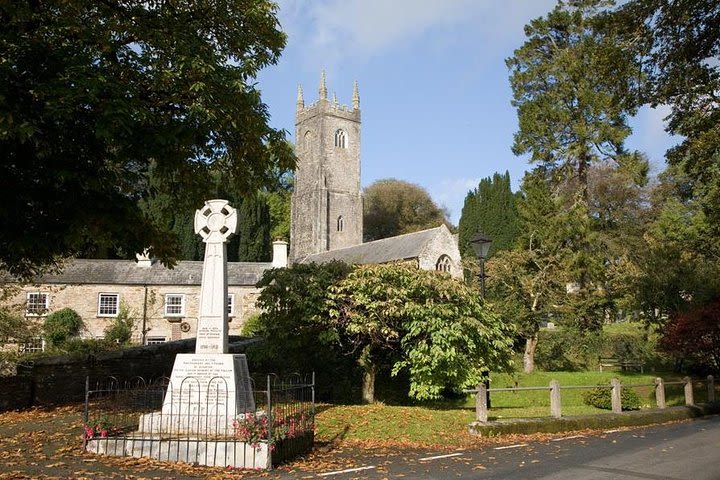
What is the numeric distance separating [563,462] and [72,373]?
512 inches

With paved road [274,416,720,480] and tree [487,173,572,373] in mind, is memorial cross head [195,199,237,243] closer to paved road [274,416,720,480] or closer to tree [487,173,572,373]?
paved road [274,416,720,480]

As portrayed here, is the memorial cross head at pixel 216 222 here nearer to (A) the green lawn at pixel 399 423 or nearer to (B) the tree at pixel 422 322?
(A) the green lawn at pixel 399 423

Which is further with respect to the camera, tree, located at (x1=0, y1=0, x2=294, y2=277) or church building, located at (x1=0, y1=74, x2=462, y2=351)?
church building, located at (x1=0, y1=74, x2=462, y2=351)

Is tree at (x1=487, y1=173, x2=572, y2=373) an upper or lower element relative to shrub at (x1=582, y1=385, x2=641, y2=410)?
upper

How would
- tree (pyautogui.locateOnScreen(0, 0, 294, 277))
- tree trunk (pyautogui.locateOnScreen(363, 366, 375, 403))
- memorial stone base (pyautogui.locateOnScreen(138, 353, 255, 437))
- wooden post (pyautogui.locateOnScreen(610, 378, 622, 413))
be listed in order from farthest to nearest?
tree trunk (pyautogui.locateOnScreen(363, 366, 375, 403)) < wooden post (pyautogui.locateOnScreen(610, 378, 622, 413)) < memorial stone base (pyautogui.locateOnScreen(138, 353, 255, 437)) < tree (pyautogui.locateOnScreen(0, 0, 294, 277))

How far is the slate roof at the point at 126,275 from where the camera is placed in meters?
36.1

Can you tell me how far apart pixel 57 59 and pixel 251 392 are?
21.0ft

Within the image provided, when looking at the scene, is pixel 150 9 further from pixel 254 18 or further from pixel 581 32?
pixel 581 32

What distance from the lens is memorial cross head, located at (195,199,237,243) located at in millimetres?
11367

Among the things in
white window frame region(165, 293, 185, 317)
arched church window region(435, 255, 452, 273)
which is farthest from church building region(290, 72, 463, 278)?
white window frame region(165, 293, 185, 317)

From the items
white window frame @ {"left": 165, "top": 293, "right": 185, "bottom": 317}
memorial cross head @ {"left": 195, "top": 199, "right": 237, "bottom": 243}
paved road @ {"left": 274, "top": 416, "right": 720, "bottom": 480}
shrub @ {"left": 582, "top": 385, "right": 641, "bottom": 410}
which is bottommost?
shrub @ {"left": 582, "top": 385, "right": 641, "bottom": 410}

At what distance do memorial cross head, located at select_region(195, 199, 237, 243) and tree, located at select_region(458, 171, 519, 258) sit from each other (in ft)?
155

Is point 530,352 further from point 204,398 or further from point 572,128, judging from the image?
point 204,398

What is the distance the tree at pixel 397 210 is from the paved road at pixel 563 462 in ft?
190
